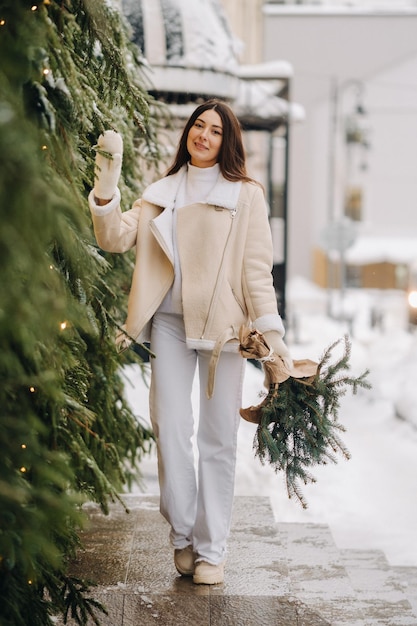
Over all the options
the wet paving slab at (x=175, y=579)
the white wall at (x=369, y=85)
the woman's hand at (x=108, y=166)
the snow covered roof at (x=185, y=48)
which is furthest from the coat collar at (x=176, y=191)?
the white wall at (x=369, y=85)

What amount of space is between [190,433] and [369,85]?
4018cm

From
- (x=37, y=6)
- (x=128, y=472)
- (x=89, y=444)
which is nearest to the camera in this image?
(x=37, y=6)

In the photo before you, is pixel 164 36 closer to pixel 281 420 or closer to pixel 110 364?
pixel 110 364

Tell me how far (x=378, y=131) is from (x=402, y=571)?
38657 millimetres

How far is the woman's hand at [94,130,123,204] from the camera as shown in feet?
11.1

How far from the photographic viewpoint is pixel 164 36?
11.0 m

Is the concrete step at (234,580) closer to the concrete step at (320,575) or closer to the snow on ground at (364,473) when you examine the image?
the concrete step at (320,575)

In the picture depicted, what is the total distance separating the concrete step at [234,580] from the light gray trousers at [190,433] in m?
0.19

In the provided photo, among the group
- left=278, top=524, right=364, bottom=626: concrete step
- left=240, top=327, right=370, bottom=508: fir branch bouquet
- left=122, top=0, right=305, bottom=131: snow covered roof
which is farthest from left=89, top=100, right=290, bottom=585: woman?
left=122, top=0, right=305, bottom=131: snow covered roof

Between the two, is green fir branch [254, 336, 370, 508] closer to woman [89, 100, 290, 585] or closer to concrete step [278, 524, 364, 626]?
woman [89, 100, 290, 585]

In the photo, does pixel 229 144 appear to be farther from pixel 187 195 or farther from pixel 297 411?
pixel 297 411

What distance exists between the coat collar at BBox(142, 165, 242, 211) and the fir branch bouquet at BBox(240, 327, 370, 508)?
19.3 inches

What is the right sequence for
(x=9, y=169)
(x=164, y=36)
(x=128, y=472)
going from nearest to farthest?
(x=9, y=169) → (x=128, y=472) → (x=164, y=36)

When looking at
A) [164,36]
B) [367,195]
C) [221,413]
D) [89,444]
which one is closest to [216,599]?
[221,413]
